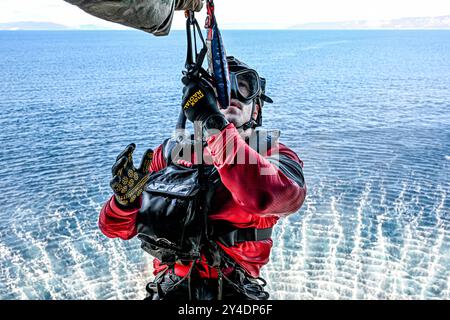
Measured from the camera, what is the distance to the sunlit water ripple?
31.1ft

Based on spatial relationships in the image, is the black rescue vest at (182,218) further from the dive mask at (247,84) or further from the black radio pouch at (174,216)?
the dive mask at (247,84)

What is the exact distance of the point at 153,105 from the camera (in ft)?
92.8

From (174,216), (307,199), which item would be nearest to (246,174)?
(174,216)

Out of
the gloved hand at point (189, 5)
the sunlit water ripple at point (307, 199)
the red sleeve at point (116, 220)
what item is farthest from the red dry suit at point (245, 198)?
the sunlit water ripple at point (307, 199)

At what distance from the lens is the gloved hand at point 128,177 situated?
313 cm

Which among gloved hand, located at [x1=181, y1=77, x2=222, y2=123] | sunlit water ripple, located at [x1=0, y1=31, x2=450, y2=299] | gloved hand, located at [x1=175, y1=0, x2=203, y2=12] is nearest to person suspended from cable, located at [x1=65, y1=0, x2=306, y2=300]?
gloved hand, located at [x1=181, y1=77, x2=222, y2=123]

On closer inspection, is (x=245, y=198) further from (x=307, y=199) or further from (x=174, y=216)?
(x=307, y=199)

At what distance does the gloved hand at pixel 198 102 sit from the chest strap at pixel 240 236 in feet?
3.62

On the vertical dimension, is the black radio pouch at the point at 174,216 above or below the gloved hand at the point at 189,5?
below

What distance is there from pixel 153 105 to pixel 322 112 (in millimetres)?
9866

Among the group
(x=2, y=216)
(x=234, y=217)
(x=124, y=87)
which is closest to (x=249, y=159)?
(x=234, y=217)

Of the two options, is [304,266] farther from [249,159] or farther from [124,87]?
[124,87]

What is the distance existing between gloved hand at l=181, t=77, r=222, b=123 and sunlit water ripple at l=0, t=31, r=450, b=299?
22.3 ft

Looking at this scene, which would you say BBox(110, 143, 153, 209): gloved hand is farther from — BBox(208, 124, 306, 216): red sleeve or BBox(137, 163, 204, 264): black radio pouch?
BBox(208, 124, 306, 216): red sleeve
